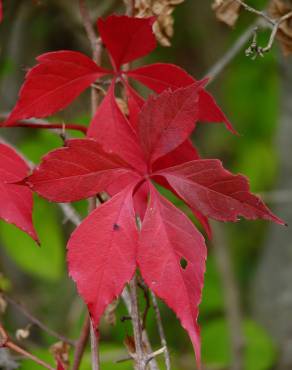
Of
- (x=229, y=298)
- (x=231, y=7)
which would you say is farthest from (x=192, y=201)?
(x=229, y=298)

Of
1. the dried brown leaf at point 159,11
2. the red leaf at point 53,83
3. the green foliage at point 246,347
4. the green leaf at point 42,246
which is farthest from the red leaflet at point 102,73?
the green foliage at point 246,347

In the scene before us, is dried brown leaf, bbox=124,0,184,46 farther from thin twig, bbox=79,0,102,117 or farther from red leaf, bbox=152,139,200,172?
red leaf, bbox=152,139,200,172

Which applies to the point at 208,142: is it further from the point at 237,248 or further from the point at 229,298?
the point at 229,298

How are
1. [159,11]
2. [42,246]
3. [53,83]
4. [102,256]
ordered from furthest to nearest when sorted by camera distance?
1. [42,246]
2. [159,11]
3. [53,83]
4. [102,256]

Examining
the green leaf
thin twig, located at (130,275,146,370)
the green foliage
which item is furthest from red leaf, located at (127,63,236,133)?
the green foliage

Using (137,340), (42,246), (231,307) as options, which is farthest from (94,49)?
(231,307)

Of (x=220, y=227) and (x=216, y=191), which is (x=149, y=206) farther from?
(x=220, y=227)
